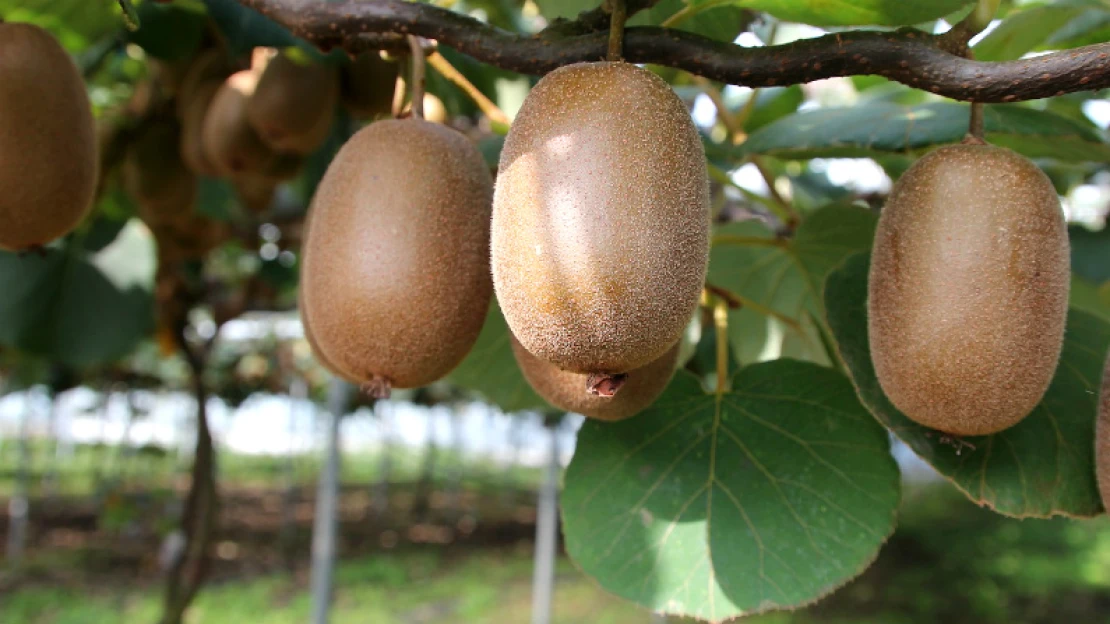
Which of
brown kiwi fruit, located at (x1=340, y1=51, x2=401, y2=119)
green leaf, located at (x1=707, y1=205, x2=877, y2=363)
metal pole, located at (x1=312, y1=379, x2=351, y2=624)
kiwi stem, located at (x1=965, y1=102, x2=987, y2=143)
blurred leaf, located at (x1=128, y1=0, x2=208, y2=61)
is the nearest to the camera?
kiwi stem, located at (x1=965, y1=102, x2=987, y2=143)

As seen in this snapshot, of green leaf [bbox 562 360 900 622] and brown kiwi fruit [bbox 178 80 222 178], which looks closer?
green leaf [bbox 562 360 900 622]

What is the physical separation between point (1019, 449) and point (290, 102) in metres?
1.00

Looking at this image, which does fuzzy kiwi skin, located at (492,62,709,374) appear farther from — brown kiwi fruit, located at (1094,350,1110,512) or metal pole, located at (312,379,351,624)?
metal pole, located at (312,379,351,624)

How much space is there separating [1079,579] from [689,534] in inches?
276

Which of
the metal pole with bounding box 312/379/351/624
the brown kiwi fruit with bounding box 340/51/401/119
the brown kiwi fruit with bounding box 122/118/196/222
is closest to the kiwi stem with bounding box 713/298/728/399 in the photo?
the brown kiwi fruit with bounding box 340/51/401/119

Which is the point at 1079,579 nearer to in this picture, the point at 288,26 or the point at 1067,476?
the point at 1067,476

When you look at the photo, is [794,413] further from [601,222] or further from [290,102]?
[290,102]

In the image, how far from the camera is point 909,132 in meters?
0.86

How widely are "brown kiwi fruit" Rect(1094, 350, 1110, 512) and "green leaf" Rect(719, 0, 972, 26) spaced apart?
0.96 feet

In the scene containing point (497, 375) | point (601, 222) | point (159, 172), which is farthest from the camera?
point (159, 172)

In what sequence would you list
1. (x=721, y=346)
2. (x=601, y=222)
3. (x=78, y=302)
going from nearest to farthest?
1. (x=601, y=222)
2. (x=721, y=346)
3. (x=78, y=302)

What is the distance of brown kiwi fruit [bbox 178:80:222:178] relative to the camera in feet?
4.48

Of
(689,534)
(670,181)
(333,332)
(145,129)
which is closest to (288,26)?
(333,332)

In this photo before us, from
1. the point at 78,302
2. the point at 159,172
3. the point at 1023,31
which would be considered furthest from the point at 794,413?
the point at 78,302
